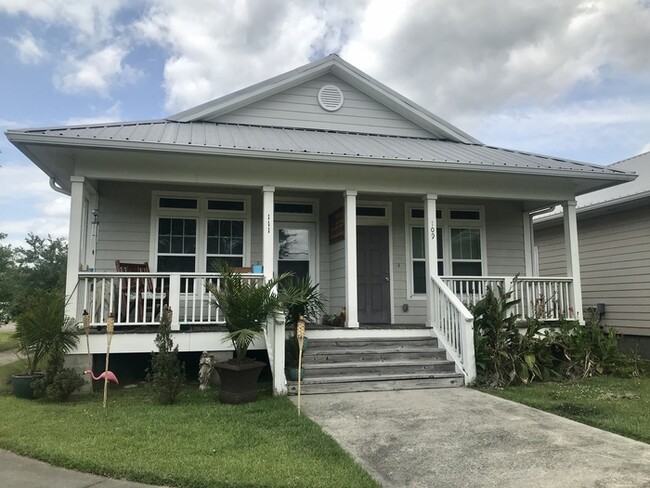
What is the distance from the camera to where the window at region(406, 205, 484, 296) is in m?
Result: 9.72

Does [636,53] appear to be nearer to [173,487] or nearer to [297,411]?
[297,411]

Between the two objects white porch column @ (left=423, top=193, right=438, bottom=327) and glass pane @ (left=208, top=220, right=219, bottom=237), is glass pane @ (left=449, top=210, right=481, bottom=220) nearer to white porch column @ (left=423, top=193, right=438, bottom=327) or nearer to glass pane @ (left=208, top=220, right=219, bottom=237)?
white porch column @ (left=423, top=193, right=438, bottom=327)

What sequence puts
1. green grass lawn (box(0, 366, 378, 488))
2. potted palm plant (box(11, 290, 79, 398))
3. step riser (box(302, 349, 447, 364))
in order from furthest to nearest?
step riser (box(302, 349, 447, 364))
potted palm plant (box(11, 290, 79, 398))
green grass lawn (box(0, 366, 378, 488))

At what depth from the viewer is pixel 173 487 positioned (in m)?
3.22

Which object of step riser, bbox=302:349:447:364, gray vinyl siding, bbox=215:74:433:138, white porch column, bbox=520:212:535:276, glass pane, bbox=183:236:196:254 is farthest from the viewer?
white porch column, bbox=520:212:535:276

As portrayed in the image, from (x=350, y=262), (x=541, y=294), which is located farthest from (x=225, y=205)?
(x=541, y=294)

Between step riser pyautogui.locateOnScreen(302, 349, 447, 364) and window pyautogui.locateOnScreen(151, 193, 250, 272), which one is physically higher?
window pyautogui.locateOnScreen(151, 193, 250, 272)

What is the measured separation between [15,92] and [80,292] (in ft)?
22.2

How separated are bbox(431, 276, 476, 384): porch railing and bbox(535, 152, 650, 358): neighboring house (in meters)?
5.12

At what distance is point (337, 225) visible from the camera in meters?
8.97

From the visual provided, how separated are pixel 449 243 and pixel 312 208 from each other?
3.01m

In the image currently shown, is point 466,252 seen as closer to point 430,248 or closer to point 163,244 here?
point 430,248

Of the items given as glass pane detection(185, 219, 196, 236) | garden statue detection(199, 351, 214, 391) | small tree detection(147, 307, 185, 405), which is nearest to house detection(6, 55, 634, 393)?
glass pane detection(185, 219, 196, 236)

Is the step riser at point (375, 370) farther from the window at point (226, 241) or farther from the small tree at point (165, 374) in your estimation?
the window at point (226, 241)
